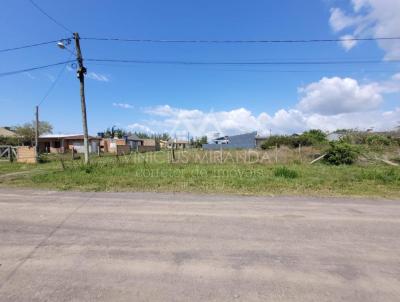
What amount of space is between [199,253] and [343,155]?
1560cm

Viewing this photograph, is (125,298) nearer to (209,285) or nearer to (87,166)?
(209,285)

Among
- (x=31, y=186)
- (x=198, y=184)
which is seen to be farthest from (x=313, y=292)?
(x=31, y=186)

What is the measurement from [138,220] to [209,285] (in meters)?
2.86

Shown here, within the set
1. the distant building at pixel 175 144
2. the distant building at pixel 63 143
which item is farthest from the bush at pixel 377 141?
the distant building at pixel 63 143

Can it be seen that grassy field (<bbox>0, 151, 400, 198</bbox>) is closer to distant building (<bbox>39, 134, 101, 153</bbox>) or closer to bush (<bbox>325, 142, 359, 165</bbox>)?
bush (<bbox>325, 142, 359, 165</bbox>)

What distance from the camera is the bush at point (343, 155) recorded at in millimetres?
16344

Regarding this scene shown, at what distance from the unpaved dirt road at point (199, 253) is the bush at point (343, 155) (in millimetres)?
10646

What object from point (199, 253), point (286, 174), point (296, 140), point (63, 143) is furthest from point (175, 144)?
point (199, 253)

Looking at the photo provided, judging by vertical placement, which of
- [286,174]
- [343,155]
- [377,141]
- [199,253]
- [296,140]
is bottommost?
[199,253]

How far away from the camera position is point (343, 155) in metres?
16.4

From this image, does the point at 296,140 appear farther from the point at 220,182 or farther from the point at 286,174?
the point at 220,182

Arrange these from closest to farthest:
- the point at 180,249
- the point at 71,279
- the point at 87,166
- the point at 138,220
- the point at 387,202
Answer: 1. the point at 71,279
2. the point at 180,249
3. the point at 138,220
4. the point at 387,202
5. the point at 87,166

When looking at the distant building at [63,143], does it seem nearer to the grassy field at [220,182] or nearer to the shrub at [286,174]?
the grassy field at [220,182]

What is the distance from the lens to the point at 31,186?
998 cm
